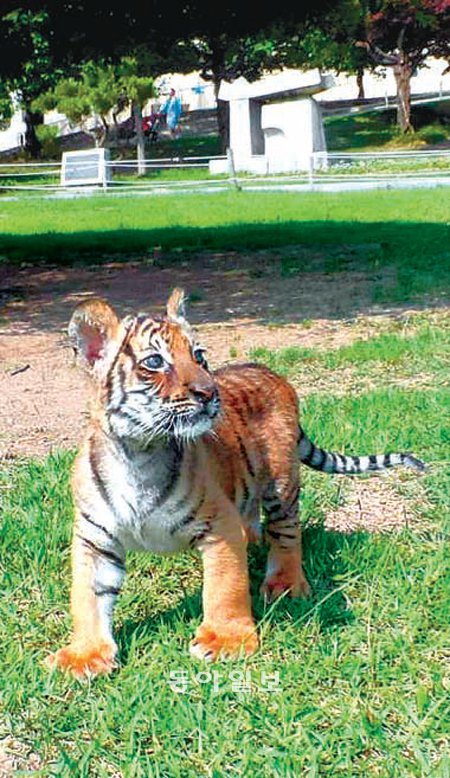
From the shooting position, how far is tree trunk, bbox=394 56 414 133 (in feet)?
135

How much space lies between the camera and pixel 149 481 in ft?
Answer: 11.3

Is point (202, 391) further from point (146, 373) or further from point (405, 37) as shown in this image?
point (405, 37)

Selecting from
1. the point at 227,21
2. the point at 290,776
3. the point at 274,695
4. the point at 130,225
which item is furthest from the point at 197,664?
the point at 130,225

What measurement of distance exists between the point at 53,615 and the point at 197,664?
67 centimetres

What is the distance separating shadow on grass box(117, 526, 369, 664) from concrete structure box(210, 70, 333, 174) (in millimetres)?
28190

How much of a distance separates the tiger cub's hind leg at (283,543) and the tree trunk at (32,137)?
42.0m

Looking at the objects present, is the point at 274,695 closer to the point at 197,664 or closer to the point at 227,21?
the point at 197,664

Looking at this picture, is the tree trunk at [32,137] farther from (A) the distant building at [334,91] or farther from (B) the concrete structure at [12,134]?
(B) the concrete structure at [12,134]

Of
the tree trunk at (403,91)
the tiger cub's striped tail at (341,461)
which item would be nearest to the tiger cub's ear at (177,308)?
the tiger cub's striped tail at (341,461)

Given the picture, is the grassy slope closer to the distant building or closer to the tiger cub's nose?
the tiger cub's nose

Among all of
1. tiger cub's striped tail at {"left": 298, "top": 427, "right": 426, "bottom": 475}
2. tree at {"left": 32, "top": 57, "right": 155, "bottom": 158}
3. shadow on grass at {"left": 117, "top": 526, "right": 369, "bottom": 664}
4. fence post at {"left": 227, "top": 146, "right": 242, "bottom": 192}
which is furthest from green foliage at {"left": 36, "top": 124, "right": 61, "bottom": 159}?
shadow on grass at {"left": 117, "top": 526, "right": 369, "bottom": 664}

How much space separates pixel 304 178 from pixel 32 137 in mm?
19033

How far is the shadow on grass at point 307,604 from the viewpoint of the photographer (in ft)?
12.2

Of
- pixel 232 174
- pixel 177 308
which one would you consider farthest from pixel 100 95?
pixel 177 308
